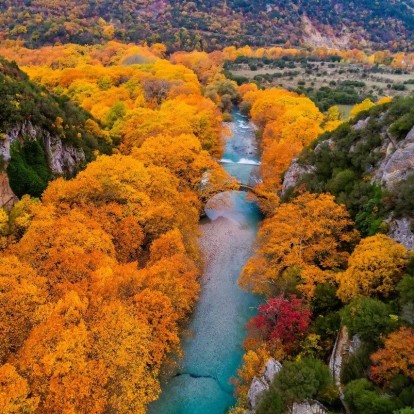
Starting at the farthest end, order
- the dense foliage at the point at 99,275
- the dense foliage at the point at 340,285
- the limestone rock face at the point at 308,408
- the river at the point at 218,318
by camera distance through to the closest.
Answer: the river at the point at 218,318 < the dense foliage at the point at 340,285 < the dense foliage at the point at 99,275 < the limestone rock face at the point at 308,408

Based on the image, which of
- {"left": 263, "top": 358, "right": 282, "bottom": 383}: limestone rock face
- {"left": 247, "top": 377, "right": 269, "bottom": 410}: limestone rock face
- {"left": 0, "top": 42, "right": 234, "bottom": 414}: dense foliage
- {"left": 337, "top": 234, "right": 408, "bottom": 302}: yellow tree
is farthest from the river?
{"left": 337, "top": 234, "right": 408, "bottom": 302}: yellow tree

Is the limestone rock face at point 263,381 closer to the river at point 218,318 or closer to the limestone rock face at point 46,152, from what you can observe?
the river at point 218,318

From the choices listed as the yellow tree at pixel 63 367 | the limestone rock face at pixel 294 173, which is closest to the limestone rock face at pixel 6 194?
the yellow tree at pixel 63 367

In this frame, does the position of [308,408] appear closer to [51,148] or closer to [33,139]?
[33,139]

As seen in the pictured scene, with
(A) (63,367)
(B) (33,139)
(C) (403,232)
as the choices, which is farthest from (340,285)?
(B) (33,139)

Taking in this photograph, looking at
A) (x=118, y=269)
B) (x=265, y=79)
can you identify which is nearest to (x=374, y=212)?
(x=118, y=269)

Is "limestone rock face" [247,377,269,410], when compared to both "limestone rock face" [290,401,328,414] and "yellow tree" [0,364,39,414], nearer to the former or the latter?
"limestone rock face" [290,401,328,414]
